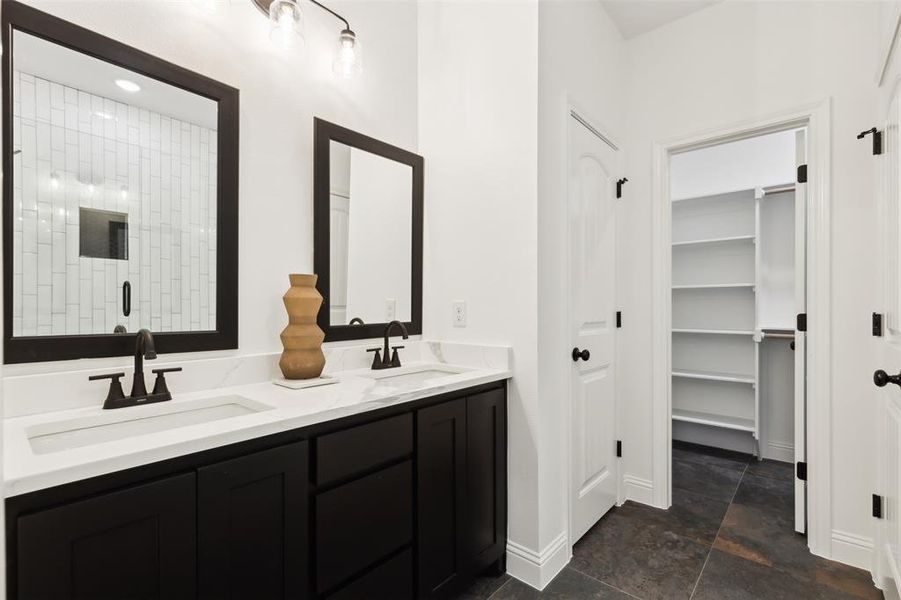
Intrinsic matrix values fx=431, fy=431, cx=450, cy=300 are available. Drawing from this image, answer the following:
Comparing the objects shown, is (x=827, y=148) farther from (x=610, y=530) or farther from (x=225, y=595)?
(x=225, y=595)

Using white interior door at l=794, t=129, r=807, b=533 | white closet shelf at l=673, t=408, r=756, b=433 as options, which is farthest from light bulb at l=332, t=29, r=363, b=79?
white closet shelf at l=673, t=408, r=756, b=433

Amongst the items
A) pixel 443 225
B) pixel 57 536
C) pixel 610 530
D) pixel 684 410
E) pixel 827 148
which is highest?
pixel 827 148

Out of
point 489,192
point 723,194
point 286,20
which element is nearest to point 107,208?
point 286,20

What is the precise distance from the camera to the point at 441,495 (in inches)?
62.0

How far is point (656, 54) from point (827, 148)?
3.66 ft

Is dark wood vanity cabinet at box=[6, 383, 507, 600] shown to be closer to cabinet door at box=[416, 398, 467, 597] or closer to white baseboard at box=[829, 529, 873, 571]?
cabinet door at box=[416, 398, 467, 597]

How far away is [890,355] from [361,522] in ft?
6.41

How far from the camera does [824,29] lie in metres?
2.06

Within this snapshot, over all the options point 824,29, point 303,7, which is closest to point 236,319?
point 303,7

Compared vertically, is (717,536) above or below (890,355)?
below

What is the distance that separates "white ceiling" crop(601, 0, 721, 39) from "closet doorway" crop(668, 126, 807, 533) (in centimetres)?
92

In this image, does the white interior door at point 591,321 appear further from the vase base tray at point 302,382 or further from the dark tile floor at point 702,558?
the vase base tray at point 302,382

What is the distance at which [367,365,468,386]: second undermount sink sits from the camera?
183 centimetres

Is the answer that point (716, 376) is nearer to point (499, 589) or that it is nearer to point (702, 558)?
point (702, 558)
